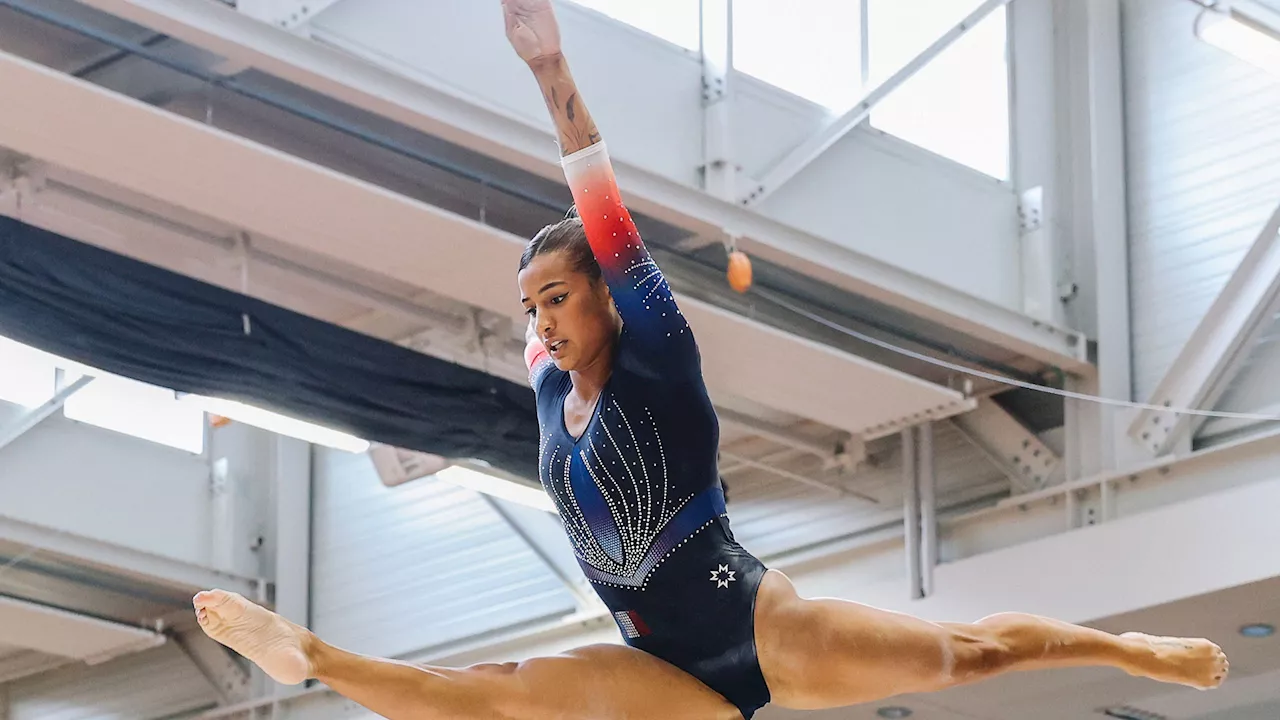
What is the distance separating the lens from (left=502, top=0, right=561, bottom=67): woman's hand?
4.10 m

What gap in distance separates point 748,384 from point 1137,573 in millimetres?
2203

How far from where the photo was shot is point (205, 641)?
13992mm

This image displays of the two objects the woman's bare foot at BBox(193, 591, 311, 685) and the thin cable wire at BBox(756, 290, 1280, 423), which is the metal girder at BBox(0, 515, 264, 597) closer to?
the thin cable wire at BBox(756, 290, 1280, 423)

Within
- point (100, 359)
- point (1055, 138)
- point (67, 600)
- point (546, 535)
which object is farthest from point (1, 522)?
point (1055, 138)

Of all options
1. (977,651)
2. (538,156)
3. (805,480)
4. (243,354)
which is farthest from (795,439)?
(977,651)

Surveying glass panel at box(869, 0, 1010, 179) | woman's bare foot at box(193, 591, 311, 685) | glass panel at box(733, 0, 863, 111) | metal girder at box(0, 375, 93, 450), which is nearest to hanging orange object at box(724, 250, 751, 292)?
woman's bare foot at box(193, 591, 311, 685)

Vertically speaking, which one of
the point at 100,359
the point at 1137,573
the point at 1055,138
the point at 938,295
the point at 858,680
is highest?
the point at 1055,138

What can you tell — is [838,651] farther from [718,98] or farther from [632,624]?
[718,98]

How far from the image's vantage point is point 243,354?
334 inches

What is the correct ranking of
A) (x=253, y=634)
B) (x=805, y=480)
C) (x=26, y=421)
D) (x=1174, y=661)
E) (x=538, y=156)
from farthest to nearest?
(x=26, y=421)
(x=805, y=480)
(x=538, y=156)
(x=1174, y=661)
(x=253, y=634)

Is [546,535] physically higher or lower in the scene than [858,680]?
higher

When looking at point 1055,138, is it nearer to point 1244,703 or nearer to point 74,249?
point 1244,703

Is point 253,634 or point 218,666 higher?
point 218,666

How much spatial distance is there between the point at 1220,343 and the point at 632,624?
5.82 m
